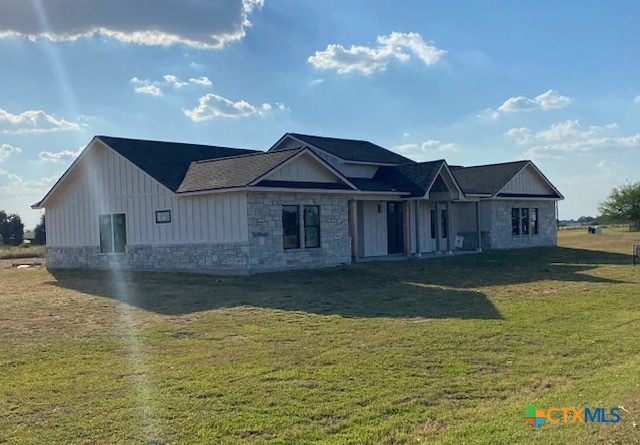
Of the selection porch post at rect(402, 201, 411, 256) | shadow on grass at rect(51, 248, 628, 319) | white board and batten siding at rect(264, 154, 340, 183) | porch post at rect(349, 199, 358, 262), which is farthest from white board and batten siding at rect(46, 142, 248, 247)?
porch post at rect(402, 201, 411, 256)

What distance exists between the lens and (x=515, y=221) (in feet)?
→ 107

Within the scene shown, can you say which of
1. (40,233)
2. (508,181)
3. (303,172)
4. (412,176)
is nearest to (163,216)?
(303,172)

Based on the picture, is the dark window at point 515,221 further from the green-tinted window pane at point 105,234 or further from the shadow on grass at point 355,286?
the green-tinted window pane at point 105,234

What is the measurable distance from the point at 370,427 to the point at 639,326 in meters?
6.81

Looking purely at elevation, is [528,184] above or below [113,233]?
above

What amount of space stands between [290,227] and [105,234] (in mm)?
8437

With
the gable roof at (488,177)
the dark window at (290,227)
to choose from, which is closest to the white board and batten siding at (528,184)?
the gable roof at (488,177)

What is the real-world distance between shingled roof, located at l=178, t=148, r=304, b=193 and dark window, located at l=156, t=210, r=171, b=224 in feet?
3.51

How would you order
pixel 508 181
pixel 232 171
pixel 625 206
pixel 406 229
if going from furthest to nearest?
pixel 625 206
pixel 508 181
pixel 406 229
pixel 232 171

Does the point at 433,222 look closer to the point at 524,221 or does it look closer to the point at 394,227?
the point at 394,227

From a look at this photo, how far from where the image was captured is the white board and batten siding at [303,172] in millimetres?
20062

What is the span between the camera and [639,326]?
1052cm

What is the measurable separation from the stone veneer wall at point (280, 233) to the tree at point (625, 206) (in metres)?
42.2

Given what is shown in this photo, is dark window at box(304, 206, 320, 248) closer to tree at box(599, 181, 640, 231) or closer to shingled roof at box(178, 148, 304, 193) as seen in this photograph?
shingled roof at box(178, 148, 304, 193)
